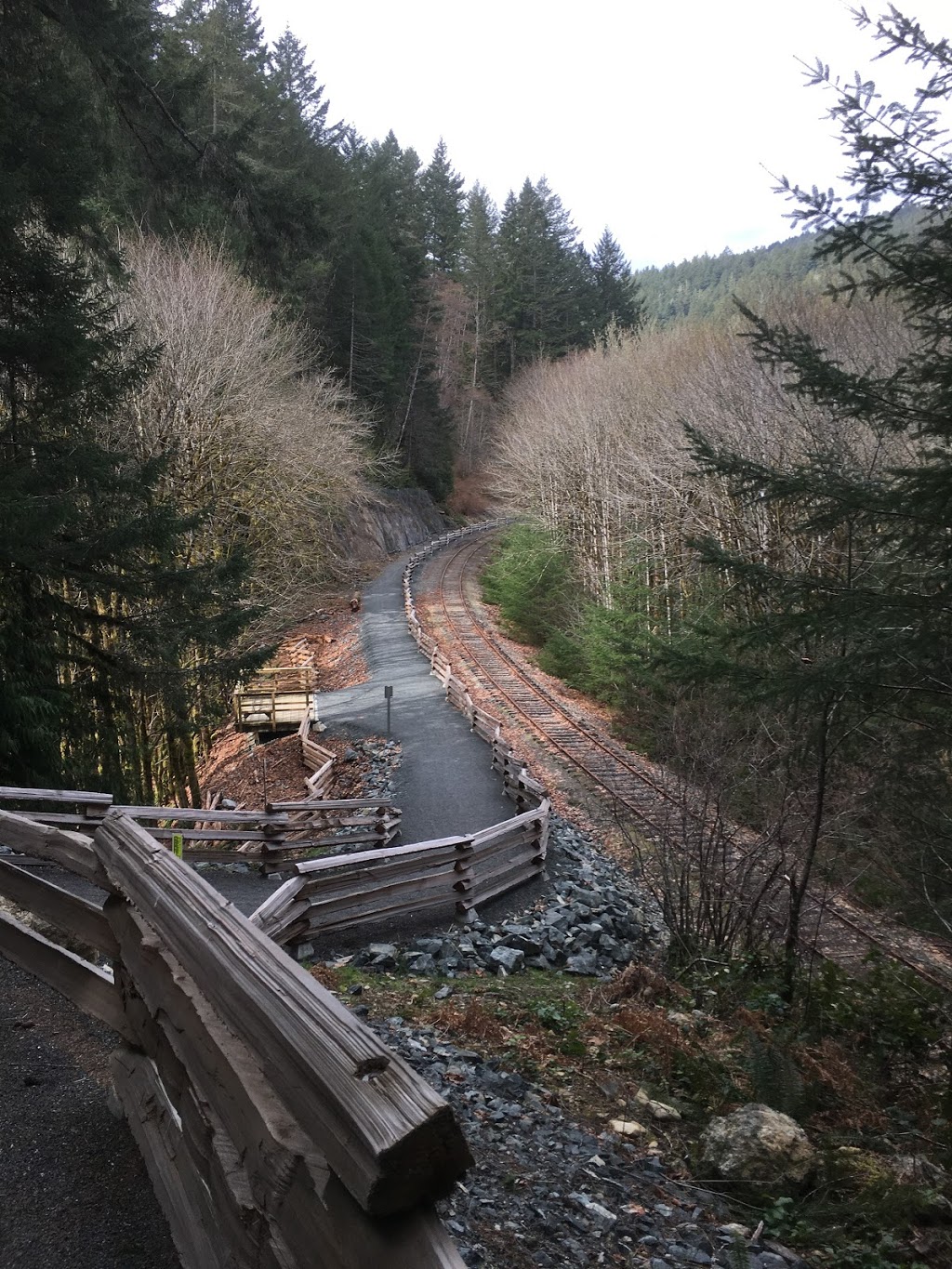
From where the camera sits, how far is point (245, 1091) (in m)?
2.14

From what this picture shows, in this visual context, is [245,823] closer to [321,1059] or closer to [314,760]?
[314,760]

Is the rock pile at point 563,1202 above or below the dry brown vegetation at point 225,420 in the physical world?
below

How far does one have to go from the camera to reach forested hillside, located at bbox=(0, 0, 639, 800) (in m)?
11.3

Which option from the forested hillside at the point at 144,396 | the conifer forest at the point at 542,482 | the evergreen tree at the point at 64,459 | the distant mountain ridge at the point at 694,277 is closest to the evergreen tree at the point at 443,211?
the forested hillside at the point at 144,396

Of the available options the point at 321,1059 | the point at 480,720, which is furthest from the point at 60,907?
the point at 480,720

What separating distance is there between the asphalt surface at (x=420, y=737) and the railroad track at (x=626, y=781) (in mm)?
1977

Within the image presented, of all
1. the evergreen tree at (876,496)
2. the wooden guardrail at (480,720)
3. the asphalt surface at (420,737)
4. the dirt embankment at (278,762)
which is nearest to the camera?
the evergreen tree at (876,496)

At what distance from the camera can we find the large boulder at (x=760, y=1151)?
4.81m

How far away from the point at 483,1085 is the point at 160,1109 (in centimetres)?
289

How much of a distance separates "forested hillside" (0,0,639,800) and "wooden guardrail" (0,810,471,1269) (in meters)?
8.13

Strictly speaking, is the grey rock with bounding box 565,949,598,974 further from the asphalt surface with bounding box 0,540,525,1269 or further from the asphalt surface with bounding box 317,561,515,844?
the asphalt surface with bounding box 0,540,525,1269

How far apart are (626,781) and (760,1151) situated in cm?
1307

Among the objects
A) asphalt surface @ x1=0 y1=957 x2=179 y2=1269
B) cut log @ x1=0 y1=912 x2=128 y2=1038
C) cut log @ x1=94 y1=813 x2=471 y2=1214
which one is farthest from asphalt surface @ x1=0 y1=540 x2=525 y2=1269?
cut log @ x1=94 y1=813 x2=471 y2=1214

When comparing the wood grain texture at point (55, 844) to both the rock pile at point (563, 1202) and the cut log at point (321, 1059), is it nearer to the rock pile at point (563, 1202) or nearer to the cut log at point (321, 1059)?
the cut log at point (321, 1059)
